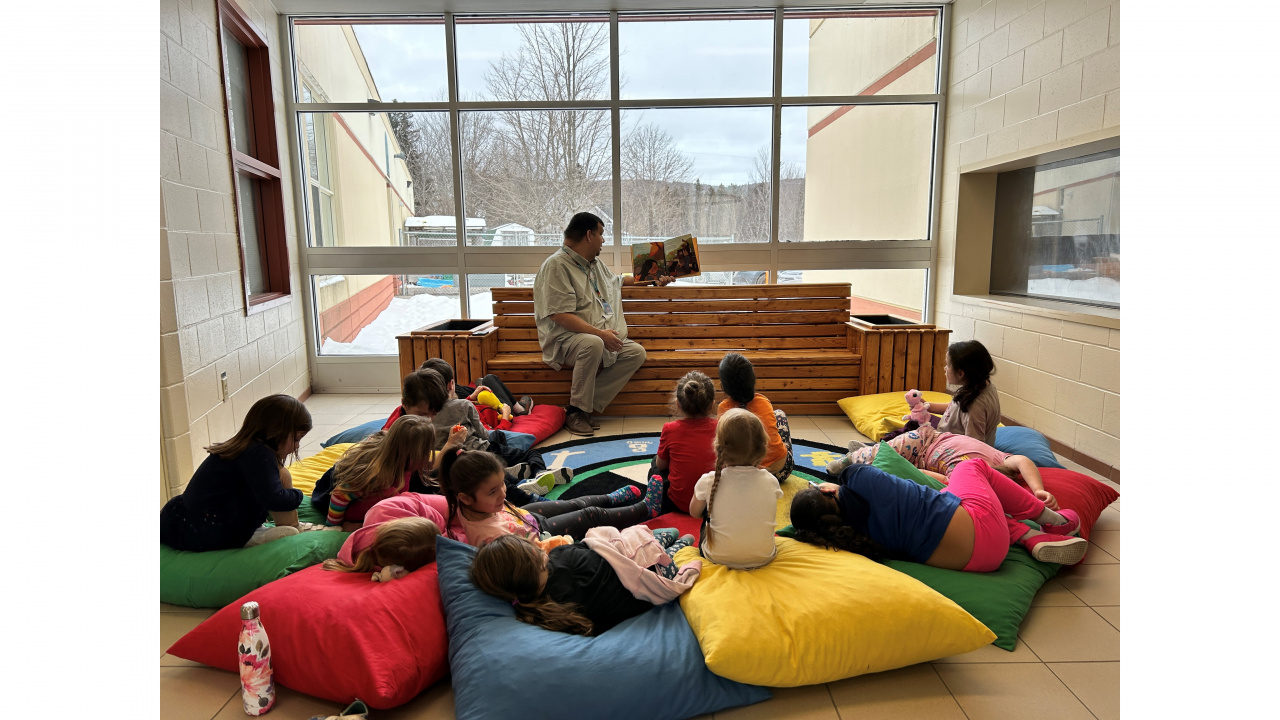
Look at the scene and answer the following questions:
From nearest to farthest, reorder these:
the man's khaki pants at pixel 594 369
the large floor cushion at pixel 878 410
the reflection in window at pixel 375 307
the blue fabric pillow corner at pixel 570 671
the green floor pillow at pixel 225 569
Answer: the blue fabric pillow corner at pixel 570 671, the green floor pillow at pixel 225 569, the large floor cushion at pixel 878 410, the man's khaki pants at pixel 594 369, the reflection in window at pixel 375 307

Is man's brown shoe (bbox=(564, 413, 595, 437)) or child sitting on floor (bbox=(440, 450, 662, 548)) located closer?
child sitting on floor (bbox=(440, 450, 662, 548))

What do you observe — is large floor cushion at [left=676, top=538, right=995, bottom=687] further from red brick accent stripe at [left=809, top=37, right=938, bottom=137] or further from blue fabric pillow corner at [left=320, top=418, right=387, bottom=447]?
red brick accent stripe at [left=809, top=37, right=938, bottom=137]

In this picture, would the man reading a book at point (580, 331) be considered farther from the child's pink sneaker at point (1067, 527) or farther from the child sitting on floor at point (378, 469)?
the child's pink sneaker at point (1067, 527)

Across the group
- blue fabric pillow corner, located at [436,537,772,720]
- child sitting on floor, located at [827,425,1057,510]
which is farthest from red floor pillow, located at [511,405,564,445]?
blue fabric pillow corner, located at [436,537,772,720]

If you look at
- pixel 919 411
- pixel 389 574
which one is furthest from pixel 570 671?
pixel 919 411

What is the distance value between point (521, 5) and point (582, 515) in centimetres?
447

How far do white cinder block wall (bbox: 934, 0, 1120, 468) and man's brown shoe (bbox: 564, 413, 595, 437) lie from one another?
112 inches

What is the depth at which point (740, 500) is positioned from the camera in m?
2.29

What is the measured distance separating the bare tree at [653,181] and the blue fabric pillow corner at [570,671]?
453cm

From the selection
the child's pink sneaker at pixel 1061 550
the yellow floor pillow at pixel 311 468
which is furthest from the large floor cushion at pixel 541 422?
the child's pink sneaker at pixel 1061 550

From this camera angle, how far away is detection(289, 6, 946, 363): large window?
5.84m

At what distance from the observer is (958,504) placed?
2.47 m

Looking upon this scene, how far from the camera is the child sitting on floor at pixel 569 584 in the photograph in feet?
6.65

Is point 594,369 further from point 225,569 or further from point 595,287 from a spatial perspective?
point 225,569
